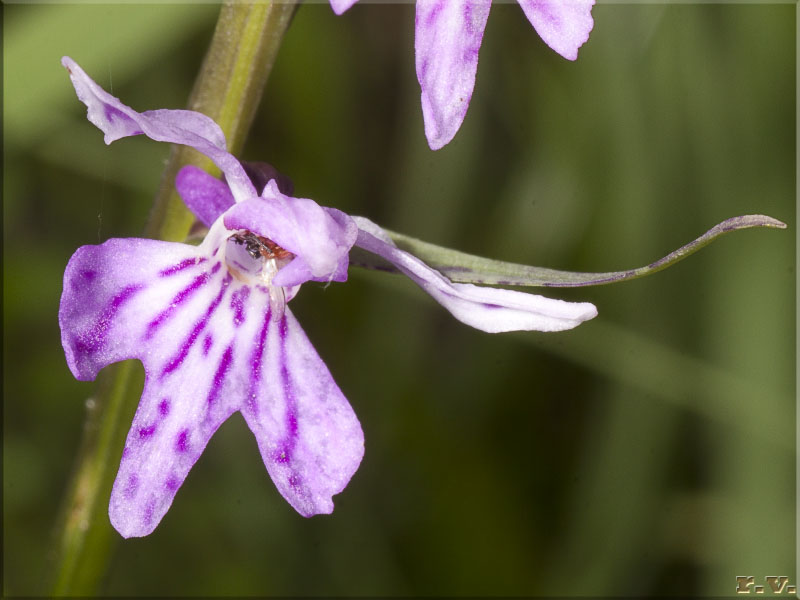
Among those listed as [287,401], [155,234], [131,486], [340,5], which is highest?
[340,5]

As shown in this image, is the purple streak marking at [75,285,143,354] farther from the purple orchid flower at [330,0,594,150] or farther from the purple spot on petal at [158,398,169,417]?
the purple orchid flower at [330,0,594,150]

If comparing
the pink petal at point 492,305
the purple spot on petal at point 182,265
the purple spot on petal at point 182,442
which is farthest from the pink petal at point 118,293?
the pink petal at point 492,305

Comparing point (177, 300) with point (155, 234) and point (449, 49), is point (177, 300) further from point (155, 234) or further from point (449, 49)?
point (449, 49)

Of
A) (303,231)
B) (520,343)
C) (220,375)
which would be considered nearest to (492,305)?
(303,231)

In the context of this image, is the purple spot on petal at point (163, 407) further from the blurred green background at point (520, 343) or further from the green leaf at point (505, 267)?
the blurred green background at point (520, 343)

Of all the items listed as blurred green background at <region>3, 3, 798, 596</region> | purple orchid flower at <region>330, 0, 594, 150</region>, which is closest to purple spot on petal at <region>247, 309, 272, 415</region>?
purple orchid flower at <region>330, 0, 594, 150</region>
